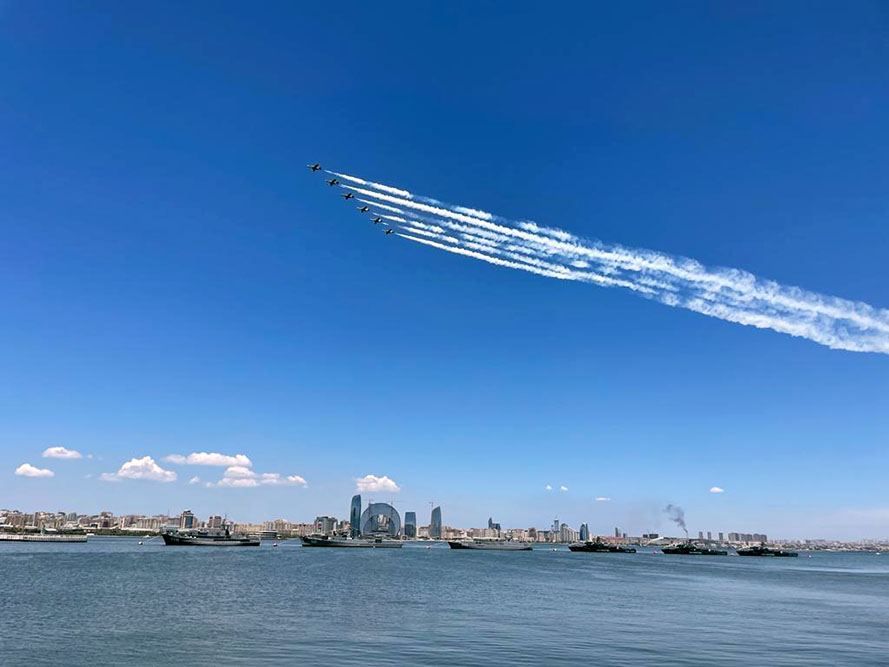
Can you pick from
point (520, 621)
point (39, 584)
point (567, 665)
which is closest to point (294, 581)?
point (39, 584)

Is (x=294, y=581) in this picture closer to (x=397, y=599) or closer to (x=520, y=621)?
(x=397, y=599)

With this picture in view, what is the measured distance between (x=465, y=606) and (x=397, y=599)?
38.9 feet

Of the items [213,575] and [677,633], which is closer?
[677,633]

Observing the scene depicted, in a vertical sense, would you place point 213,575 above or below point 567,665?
below

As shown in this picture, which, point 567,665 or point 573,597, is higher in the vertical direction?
point 567,665

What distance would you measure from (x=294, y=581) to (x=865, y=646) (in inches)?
3541

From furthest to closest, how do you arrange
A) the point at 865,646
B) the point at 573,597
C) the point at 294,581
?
the point at 294,581, the point at 573,597, the point at 865,646

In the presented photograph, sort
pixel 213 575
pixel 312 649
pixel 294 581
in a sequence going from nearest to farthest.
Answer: pixel 312 649 → pixel 294 581 → pixel 213 575

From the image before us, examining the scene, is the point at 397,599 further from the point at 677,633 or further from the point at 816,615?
the point at 816,615

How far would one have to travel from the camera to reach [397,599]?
282ft

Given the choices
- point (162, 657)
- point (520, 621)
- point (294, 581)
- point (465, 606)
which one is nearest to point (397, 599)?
point (465, 606)

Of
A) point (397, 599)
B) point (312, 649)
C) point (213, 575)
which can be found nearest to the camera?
point (312, 649)

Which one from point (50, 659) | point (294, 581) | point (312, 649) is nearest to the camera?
point (50, 659)

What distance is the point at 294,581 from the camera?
115 meters
